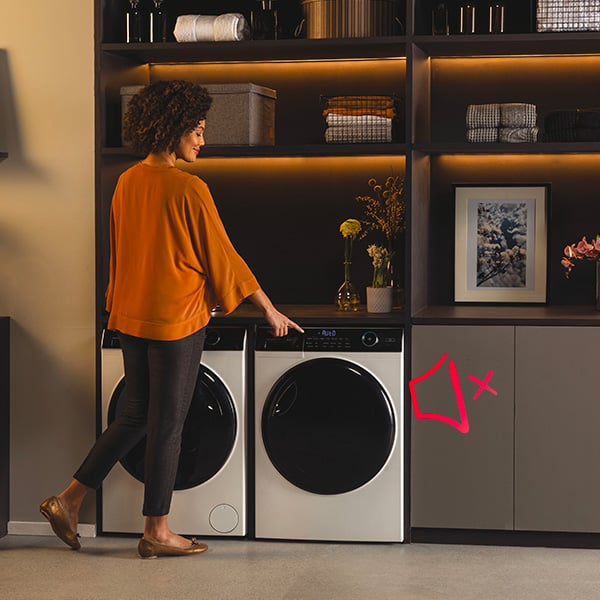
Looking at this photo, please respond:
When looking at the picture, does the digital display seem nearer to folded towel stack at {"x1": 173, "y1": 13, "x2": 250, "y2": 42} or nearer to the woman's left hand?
the woman's left hand

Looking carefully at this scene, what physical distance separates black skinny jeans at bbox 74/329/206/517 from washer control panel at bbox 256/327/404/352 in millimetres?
298

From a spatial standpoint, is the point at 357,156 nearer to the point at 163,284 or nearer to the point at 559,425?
the point at 163,284

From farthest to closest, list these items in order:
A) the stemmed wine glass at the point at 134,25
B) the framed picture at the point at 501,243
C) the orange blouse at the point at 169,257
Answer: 1. the framed picture at the point at 501,243
2. the stemmed wine glass at the point at 134,25
3. the orange blouse at the point at 169,257

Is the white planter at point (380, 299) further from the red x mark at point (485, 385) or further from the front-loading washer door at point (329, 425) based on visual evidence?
the red x mark at point (485, 385)

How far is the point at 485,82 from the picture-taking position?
15.6 ft

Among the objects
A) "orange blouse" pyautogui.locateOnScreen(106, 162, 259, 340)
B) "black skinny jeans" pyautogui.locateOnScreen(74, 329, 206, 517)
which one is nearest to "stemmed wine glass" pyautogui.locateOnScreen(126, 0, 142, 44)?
"orange blouse" pyautogui.locateOnScreen(106, 162, 259, 340)

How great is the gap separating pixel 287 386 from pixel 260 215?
953 millimetres

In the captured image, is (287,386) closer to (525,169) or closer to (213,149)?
(213,149)

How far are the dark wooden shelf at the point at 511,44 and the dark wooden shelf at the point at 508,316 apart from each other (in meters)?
1.04

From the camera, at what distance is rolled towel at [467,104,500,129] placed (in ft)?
14.1

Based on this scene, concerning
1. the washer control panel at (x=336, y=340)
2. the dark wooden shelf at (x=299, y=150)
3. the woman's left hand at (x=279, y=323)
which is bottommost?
the washer control panel at (x=336, y=340)

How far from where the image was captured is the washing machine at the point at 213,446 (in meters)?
4.25

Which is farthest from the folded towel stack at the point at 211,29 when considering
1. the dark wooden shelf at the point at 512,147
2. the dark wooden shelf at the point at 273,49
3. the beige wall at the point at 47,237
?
the dark wooden shelf at the point at 512,147

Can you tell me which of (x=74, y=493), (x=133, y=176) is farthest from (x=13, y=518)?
(x=133, y=176)
